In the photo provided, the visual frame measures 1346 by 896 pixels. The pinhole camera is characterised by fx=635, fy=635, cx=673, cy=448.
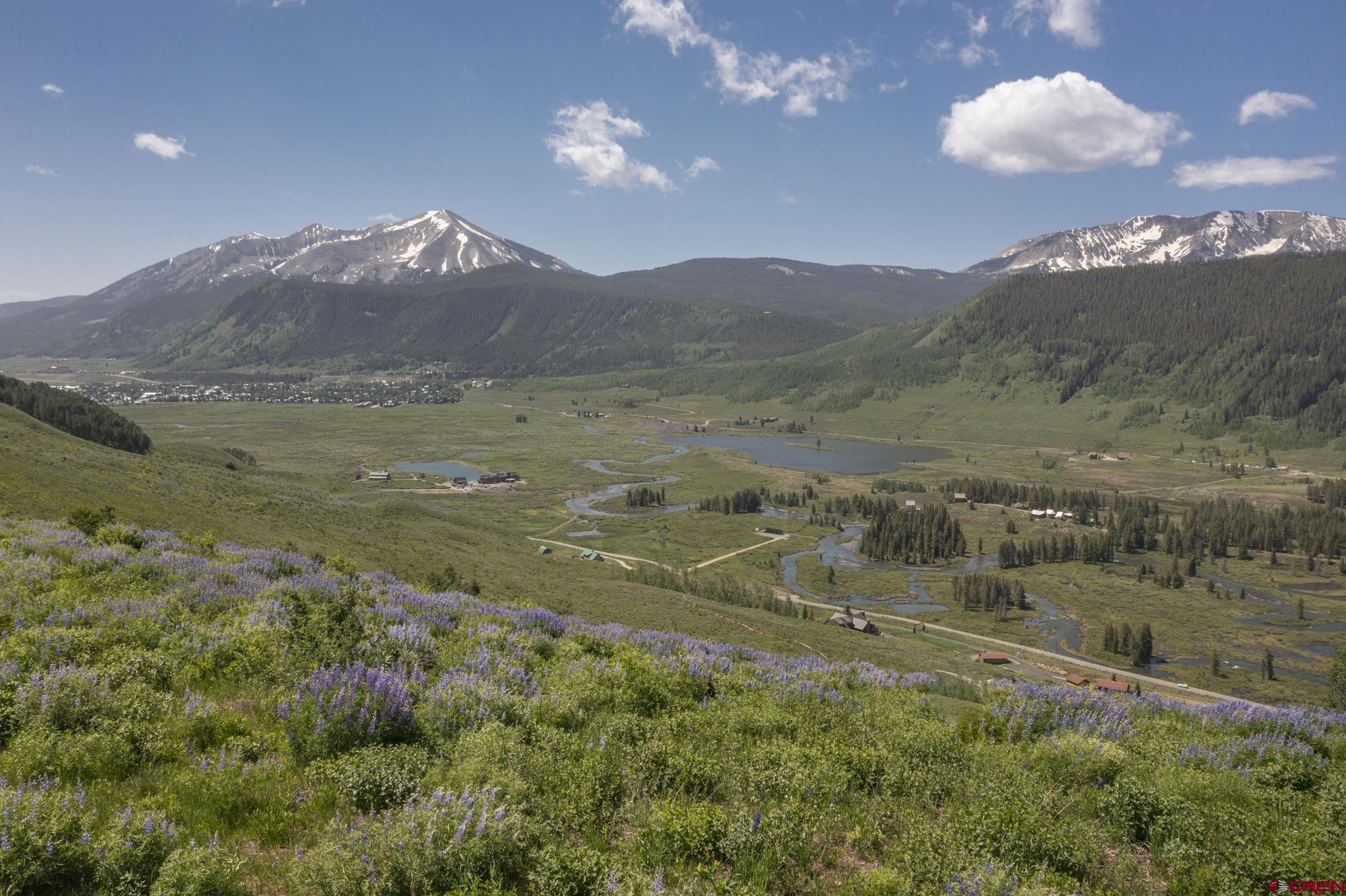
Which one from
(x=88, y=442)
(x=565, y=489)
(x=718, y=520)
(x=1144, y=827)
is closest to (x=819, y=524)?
(x=718, y=520)

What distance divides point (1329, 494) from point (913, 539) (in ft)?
347

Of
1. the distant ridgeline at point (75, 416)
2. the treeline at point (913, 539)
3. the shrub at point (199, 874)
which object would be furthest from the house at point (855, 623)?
the distant ridgeline at point (75, 416)

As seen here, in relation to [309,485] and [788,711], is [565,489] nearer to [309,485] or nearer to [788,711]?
[309,485]

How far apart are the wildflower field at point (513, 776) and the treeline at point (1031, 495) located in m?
133

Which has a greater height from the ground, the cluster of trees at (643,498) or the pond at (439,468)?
the pond at (439,468)

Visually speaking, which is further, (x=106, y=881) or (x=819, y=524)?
(x=819, y=524)

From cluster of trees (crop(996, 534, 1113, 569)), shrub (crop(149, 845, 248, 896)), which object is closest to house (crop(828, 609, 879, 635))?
cluster of trees (crop(996, 534, 1113, 569))

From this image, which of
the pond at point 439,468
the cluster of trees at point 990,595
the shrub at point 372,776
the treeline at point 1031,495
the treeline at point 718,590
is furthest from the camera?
the pond at point 439,468

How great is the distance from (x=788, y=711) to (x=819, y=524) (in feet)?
361

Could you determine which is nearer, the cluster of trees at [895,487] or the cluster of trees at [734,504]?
the cluster of trees at [734,504]

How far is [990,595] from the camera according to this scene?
81.0 meters

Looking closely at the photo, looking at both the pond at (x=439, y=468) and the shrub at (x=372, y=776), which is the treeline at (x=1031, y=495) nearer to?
the pond at (x=439, y=468)

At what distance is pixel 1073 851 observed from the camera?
890cm

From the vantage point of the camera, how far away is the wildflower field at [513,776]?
23.4 ft
